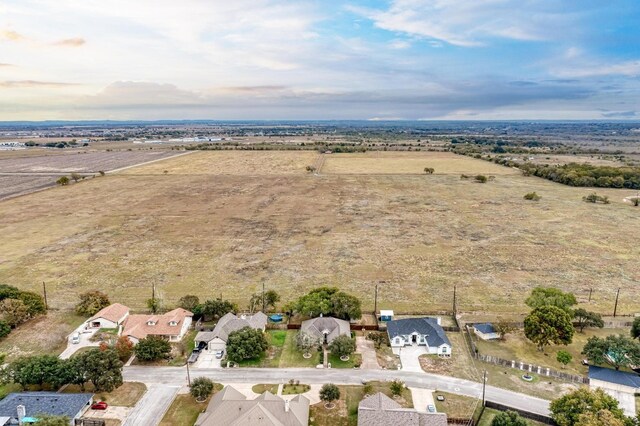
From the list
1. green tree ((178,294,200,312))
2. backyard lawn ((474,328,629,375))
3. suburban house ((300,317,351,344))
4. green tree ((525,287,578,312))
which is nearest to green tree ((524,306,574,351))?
backyard lawn ((474,328,629,375))

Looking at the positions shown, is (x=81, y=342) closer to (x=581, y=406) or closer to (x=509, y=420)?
(x=509, y=420)

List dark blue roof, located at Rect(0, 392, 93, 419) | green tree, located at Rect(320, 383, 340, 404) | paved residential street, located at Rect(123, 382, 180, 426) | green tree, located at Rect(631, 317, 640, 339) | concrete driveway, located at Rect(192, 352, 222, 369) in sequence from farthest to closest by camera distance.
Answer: green tree, located at Rect(631, 317, 640, 339) < concrete driveway, located at Rect(192, 352, 222, 369) < green tree, located at Rect(320, 383, 340, 404) < paved residential street, located at Rect(123, 382, 180, 426) < dark blue roof, located at Rect(0, 392, 93, 419)

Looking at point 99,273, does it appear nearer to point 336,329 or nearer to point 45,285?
point 45,285

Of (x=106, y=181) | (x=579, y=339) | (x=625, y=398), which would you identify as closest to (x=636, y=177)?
(x=579, y=339)

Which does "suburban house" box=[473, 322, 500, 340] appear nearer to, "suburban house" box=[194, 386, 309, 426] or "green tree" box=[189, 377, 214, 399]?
"suburban house" box=[194, 386, 309, 426]

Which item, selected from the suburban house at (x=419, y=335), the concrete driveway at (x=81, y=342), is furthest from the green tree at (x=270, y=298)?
the concrete driveway at (x=81, y=342)
